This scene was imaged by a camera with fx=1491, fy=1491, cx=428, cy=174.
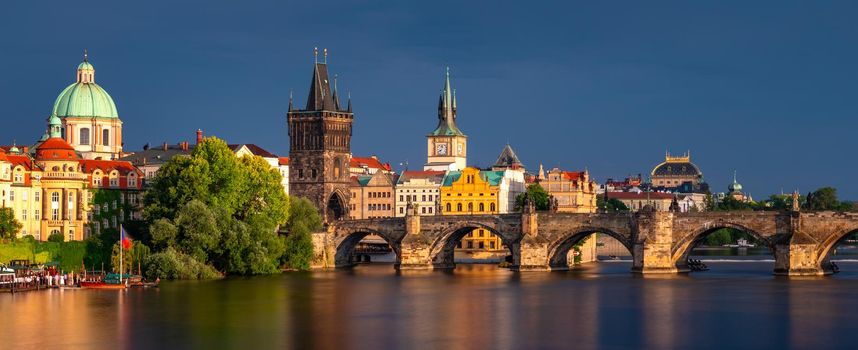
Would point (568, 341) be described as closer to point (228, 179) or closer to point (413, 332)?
point (413, 332)

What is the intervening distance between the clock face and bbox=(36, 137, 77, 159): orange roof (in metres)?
84.6

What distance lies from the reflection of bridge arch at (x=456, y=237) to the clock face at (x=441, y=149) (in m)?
65.3

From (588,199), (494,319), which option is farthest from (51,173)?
(588,199)

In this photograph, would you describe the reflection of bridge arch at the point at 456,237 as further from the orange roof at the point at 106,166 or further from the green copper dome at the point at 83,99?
the green copper dome at the point at 83,99

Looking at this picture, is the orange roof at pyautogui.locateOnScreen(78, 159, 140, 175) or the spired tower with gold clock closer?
the orange roof at pyautogui.locateOnScreen(78, 159, 140, 175)

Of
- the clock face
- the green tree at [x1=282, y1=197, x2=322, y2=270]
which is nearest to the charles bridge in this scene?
the green tree at [x1=282, y1=197, x2=322, y2=270]

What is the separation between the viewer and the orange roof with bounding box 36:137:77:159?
108000 millimetres

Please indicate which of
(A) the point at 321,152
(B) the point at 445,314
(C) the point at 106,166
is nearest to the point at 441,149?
(A) the point at 321,152

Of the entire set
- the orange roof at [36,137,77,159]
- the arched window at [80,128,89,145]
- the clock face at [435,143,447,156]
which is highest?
the clock face at [435,143,447,156]

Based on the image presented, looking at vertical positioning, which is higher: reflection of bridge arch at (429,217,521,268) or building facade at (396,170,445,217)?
building facade at (396,170,445,217)

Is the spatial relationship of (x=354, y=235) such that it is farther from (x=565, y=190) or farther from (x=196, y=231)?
(x=565, y=190)

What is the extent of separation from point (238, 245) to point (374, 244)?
192 ft

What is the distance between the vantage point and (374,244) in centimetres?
15962

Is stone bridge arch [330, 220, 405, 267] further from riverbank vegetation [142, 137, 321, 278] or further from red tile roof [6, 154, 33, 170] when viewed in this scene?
red tile roof [6, 154, 33, 170]
